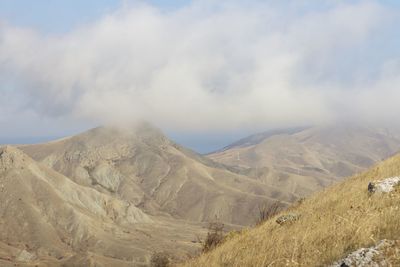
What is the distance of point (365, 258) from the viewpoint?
6.68 m

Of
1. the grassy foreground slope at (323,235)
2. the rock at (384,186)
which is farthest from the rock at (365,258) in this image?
the rock at (384,186)

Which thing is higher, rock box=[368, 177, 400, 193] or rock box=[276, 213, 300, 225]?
rock box=[368, 177, 400, 193]

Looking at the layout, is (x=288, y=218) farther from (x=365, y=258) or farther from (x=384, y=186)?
(x=365, y=258)

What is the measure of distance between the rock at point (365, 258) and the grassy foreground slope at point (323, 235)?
0.67 ft

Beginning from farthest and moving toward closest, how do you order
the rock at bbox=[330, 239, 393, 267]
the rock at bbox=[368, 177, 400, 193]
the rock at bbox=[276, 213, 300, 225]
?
1. the rock at bbox=[276, 213, 300, 225]
2. the rock at bbox=[368, 177, 400, 193]
3. the rock at bbox=[330, 239, 393, 267]

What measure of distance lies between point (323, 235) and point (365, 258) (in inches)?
91.2

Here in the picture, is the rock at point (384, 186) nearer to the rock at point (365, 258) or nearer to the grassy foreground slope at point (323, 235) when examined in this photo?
the grassy foreground slope at point (323, 235)

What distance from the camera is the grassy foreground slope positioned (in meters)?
7.88

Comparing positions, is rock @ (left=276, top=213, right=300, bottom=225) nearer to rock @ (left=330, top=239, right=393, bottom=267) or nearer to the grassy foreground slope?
the grassy foreground slope

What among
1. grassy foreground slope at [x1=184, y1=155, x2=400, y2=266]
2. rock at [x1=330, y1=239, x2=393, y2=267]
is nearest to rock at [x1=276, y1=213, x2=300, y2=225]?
grassy foreground slope at [x1=184, y1=155, x2=400, y2=266]

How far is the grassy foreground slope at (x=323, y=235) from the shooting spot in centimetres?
788

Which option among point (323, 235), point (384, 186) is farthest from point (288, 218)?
point (323, 235)

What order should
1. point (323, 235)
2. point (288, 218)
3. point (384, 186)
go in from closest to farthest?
point (323, 235) < point (384, 186) < point (288, 218)

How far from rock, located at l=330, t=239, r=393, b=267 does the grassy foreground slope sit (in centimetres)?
20
